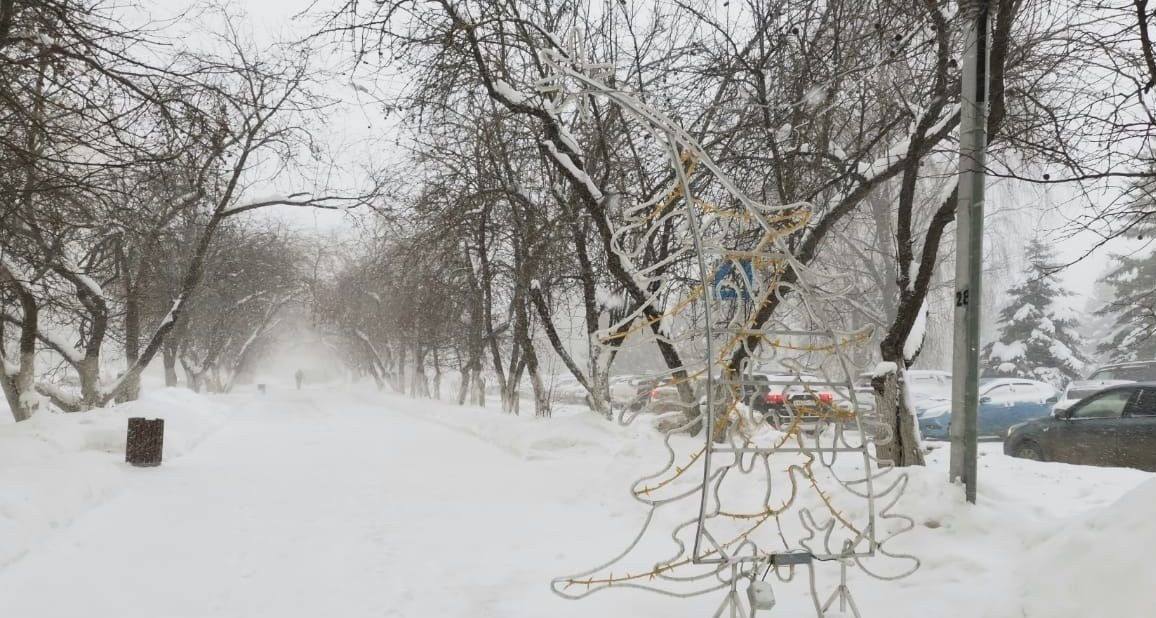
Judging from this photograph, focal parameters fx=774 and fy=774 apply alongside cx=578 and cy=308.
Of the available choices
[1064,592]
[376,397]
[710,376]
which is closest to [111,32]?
[710,376]

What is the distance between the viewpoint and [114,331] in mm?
15727

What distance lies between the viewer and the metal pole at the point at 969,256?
4.91 meters

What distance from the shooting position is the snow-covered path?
187 inches

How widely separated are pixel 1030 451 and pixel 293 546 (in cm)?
920

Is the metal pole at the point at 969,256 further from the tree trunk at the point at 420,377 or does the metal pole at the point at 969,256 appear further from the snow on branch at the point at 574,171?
the tree trunk at the point at 420,377

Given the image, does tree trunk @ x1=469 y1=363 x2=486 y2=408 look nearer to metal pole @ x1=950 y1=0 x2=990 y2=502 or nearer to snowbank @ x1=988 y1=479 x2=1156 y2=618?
metal pole @ x1=950 y1=0 x2=990 y2=502

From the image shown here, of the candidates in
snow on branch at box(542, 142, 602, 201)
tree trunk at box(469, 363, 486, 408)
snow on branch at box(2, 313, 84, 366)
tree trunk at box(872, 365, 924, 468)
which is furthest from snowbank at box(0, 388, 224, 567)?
tree trunk at box(469, 363, 486, 408)

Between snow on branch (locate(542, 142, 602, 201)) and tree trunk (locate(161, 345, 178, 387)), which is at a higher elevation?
snow on branch (locate(542, 142, 602, 201))

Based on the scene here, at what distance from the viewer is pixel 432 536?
6.52 metres

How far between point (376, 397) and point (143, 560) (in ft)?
97.6

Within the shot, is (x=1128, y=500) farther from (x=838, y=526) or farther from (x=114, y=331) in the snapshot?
(x=114, y=331)

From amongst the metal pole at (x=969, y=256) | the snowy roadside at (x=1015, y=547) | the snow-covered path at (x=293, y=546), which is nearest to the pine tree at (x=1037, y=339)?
the snowy roadside at (x=1015, y=547)

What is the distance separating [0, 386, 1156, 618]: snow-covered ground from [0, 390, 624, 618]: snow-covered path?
0.02 m

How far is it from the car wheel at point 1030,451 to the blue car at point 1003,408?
430cm
